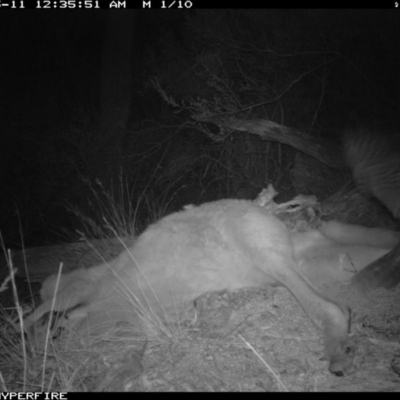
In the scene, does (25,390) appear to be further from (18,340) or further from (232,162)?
(232,162)

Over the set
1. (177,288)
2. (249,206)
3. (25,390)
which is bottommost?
(25,390)

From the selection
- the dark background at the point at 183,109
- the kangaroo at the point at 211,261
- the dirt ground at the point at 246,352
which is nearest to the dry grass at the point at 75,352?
the dirt ground at the point at 246,352

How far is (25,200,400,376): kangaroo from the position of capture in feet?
12.2

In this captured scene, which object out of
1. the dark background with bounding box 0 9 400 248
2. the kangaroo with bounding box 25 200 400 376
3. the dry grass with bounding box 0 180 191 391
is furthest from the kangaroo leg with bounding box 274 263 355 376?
the dark background with bounding box 0 9 400 248

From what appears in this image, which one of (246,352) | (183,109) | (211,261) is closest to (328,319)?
(246,352)

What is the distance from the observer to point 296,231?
4.21m

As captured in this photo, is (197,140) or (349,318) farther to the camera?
(197,140)

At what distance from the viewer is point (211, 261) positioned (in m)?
3.87

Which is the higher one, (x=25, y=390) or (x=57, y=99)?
(x=57, y=99)

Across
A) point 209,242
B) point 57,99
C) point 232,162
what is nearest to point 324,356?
point 209,242

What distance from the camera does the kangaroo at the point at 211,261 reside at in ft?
12.2

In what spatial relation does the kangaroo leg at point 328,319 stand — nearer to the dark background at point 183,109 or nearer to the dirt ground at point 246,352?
the dirt ground at point 246,352

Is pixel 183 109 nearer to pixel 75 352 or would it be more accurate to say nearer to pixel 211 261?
pixel 211 261

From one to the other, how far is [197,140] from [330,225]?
23.6 ft
